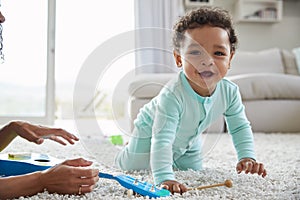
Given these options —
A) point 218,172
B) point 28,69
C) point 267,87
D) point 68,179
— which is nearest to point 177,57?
point 218,172

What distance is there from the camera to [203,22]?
3.62 feet

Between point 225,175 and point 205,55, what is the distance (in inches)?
13.4

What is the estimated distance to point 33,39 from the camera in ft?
11.3

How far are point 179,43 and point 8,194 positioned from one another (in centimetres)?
59

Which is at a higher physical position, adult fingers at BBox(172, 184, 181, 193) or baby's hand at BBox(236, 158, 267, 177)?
baby's hand at BBox(236, 158, 267, 177)

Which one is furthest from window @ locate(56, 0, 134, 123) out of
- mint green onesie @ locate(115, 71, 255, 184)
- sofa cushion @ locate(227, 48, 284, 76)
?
mint green onesie @ locate(115, 71, 255, 184)

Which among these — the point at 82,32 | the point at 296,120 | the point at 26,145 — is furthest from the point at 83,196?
the point at 82,32

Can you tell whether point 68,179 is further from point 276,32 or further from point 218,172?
point 276,32

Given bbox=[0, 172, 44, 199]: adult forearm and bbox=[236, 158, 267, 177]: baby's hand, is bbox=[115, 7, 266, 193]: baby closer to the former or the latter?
bbox=[236, 158, 267, 177]: baby's hand

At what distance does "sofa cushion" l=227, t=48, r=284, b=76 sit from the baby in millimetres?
2218

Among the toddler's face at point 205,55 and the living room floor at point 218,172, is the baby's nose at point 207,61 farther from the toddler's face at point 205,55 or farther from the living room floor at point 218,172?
the living room floor at point 218,172

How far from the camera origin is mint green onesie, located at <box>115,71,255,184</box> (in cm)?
104

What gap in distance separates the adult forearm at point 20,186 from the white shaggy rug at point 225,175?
0.08 ft

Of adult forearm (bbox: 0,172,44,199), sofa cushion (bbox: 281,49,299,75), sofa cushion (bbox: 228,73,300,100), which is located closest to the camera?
adult forearm (bbox: 0,172,44,199)
